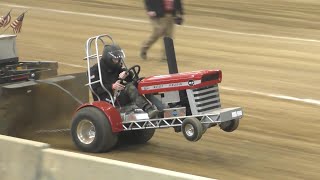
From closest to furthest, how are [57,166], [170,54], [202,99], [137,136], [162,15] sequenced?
[57,166], [202,99], [170,54], [137,136], [162,15]

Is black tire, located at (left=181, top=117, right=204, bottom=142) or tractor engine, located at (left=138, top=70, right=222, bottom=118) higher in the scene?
tractor engine, located at (left=138, top=70, right=222, bottom=118)

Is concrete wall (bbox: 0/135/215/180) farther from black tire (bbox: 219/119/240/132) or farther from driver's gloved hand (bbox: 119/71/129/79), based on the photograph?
black tire (bbox: 219/119/240/132)

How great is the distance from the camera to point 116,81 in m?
8.25

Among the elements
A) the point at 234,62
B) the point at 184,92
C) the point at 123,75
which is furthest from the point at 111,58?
the point at 234,62

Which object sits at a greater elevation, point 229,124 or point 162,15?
point 162,15

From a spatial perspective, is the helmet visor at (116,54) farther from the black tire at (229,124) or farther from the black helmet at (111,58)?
the black tire at (229,124)

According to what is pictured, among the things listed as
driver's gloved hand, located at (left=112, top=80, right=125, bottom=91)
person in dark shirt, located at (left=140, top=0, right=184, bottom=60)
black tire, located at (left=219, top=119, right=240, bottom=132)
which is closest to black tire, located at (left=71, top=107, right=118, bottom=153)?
driver's gloved hand, located at (left=112, top=80, right=125, bottom=91)

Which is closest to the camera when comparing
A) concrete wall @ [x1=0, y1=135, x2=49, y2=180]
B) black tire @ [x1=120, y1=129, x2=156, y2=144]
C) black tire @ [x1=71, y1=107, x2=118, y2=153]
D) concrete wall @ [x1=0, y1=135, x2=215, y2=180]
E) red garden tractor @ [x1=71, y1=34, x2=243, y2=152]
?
concrete wall @ [x1=0, y1=135, x2=215, y2=180]

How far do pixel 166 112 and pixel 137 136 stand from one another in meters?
1.00

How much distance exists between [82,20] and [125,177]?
1723 cm

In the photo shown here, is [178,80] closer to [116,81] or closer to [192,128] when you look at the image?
[192,128]

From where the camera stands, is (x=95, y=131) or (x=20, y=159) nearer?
(x=20, y=159)

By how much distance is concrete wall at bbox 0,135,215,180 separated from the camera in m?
4.94

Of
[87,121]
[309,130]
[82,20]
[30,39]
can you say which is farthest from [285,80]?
[82,20]
